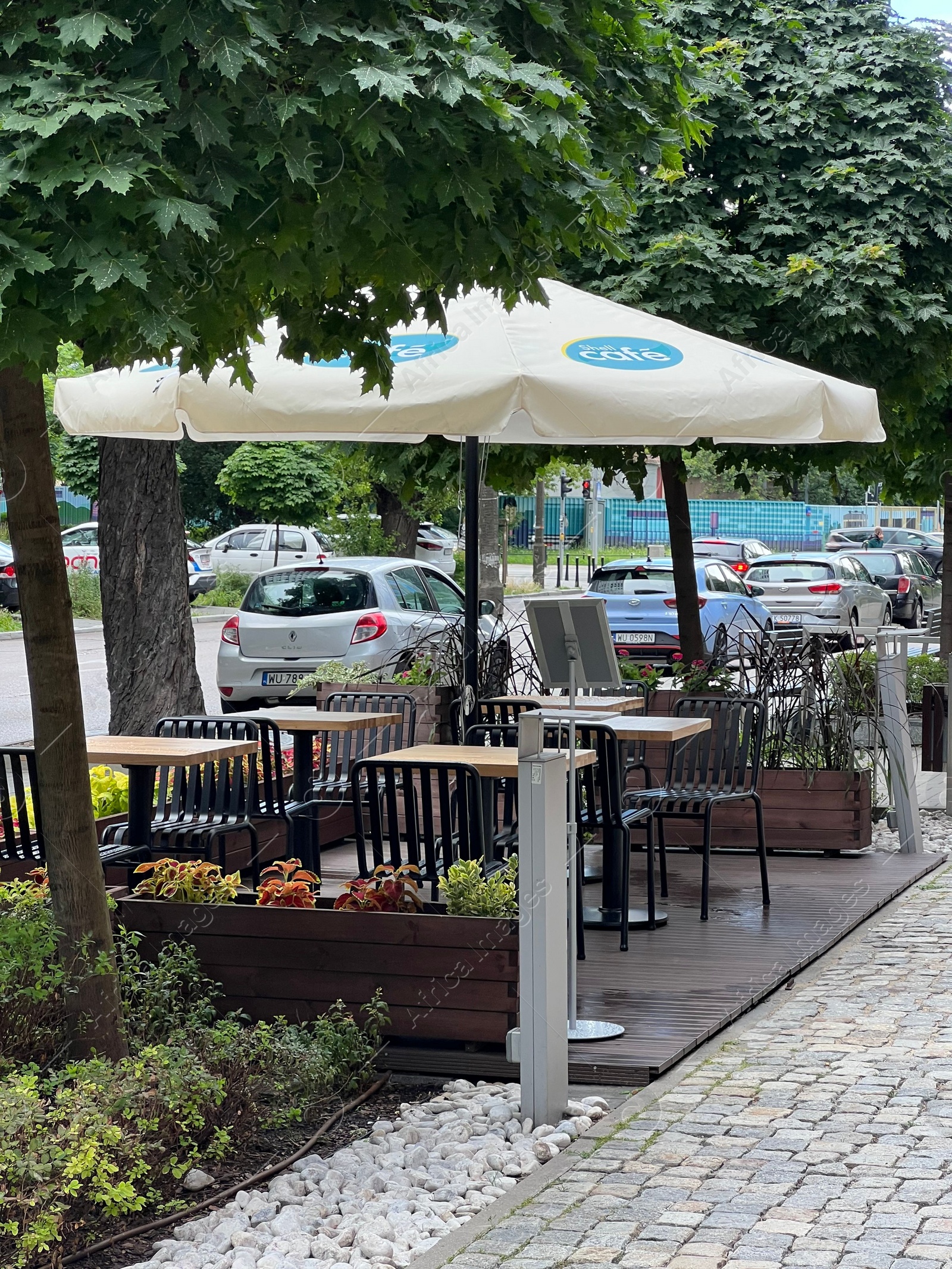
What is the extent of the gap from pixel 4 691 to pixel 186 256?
17596 mm

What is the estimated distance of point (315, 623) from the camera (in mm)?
16469

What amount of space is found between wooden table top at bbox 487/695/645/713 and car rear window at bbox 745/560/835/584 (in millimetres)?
20390

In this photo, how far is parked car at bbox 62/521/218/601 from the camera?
3691cm

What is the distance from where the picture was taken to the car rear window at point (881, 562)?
114ft

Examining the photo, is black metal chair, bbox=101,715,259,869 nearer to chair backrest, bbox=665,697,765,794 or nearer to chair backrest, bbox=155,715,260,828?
chair backrest, bbox=155,715,260,828

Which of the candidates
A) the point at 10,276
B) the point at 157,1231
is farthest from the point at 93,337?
the point at 157,1231

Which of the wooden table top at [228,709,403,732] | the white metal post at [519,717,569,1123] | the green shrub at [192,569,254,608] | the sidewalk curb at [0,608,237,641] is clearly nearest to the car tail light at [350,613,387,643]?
the wooden table top at [228,709,403,732]

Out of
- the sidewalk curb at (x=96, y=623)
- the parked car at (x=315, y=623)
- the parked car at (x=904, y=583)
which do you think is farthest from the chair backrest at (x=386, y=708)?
the parked car at (x=904, y=583)

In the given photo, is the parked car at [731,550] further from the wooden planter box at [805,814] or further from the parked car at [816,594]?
the wooden planter box at [805,814]

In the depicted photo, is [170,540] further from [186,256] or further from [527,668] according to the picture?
[186,256]

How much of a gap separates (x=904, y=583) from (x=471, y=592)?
26283 mm

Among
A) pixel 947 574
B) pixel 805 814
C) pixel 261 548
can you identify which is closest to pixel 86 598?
pixel 261 548

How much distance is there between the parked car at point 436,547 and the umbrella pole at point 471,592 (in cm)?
3466

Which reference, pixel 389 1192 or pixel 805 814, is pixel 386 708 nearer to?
pixel 805 814
